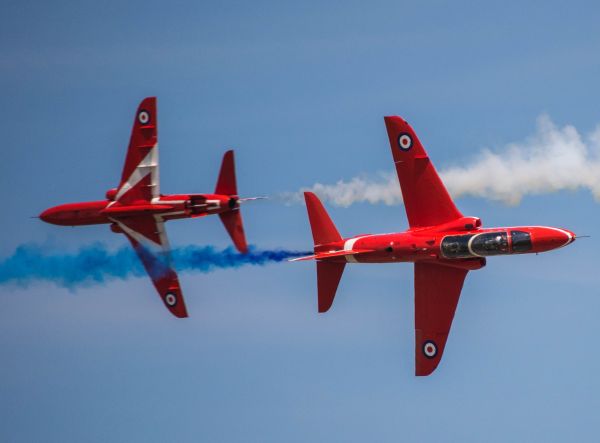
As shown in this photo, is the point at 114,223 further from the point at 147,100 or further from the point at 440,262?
the point at 440,262

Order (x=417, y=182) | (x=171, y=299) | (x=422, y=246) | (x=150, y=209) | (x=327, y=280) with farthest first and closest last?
(x=171, y=299) → (x=150, y=209) → (x=327, y=280) → (x=417, y=182) → (x=422, y=246)

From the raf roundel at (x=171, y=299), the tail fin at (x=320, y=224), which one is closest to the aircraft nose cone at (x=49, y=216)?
the raf roundel at (x=171, y=299)

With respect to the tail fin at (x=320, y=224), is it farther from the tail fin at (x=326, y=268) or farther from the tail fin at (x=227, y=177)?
the tail fin at (x=227, y=177)

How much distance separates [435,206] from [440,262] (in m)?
2.40

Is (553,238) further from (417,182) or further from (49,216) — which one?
(49,216)

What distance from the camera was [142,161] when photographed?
71.0 metres

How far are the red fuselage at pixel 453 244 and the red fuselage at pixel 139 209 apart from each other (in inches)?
187

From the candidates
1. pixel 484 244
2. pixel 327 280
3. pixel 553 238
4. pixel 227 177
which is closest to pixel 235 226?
pixel 227 177

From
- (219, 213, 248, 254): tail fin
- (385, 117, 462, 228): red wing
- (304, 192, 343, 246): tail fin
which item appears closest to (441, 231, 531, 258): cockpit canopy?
(385, 117, 462, 228): red wing

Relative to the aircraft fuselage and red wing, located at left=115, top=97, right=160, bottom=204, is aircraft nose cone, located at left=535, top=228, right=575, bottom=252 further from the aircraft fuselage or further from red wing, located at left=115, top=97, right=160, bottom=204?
red wing, located at left=115, top=97, right=160, bottom=204

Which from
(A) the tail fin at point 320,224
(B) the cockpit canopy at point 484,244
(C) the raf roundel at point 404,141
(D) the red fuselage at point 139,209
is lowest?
(B) the cockpit canopy at point 484,244

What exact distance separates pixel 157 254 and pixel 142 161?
4.24m

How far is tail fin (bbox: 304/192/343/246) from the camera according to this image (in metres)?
68.1

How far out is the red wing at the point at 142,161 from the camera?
70812 millimetres
